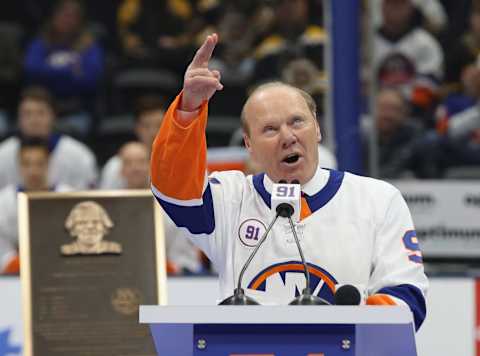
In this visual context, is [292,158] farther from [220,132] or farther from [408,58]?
[220,132]

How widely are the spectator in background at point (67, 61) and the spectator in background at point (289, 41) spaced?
1464mm

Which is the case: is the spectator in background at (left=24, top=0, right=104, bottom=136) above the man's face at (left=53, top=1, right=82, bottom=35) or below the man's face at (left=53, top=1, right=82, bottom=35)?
below

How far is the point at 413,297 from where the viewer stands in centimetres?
359

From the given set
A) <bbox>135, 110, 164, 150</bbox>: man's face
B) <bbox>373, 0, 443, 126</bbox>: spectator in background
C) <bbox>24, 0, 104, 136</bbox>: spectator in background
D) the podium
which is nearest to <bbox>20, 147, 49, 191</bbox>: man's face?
<bbox>135, 110, 164, 150</bbox>: man's face

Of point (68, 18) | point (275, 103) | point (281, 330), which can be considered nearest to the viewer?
point (281, 330)

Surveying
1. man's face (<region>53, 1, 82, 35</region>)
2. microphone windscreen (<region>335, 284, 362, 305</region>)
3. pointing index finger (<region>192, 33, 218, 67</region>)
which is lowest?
microphone windscreen (<region>335, 284, 362, 305</region>)

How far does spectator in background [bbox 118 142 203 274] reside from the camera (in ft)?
24.4

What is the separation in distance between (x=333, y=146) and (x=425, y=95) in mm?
1659

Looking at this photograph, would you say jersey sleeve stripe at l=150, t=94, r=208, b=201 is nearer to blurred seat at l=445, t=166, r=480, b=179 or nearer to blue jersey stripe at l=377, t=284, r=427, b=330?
blue jersey stripe at l=377, t=284, r=427, b=330

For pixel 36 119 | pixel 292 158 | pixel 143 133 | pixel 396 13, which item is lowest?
Answer: pixel 292 158

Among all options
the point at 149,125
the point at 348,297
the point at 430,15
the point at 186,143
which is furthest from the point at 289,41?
the point at 348,297

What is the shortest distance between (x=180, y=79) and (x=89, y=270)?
17.9 feet

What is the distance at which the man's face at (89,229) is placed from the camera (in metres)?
5.03

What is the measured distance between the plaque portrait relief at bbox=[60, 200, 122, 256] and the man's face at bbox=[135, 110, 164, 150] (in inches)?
133
